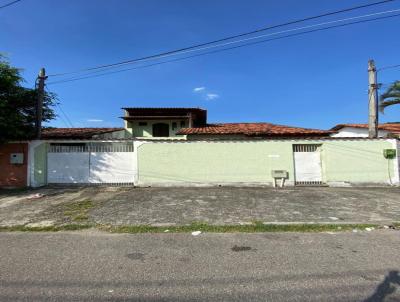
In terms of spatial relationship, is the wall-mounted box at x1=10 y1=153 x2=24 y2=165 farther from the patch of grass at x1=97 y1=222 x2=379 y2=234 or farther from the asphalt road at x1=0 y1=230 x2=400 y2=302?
the patch of grass at x1=97 y1=222 x2=379 y2=234

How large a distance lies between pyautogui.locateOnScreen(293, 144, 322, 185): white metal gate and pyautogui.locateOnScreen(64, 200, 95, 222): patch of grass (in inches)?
367

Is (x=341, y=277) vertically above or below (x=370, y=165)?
below

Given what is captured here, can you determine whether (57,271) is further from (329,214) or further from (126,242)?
(329,214)

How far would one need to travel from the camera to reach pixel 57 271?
A: 156 inches

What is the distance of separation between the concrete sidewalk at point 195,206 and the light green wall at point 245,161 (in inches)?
56.0

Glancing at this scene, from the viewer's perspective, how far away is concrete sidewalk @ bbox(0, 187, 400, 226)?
714 cm

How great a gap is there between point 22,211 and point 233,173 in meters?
8.42

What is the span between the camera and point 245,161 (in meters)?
13.1

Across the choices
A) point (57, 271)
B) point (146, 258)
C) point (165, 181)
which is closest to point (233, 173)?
point (165, 181)

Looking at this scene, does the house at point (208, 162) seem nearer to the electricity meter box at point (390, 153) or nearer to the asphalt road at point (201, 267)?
the electricity meter box at point (390, 153)

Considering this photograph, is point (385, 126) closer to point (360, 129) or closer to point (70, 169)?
point (360, 129)

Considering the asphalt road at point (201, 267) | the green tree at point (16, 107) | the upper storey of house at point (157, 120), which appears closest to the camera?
the asphalt road at point (201, 267)

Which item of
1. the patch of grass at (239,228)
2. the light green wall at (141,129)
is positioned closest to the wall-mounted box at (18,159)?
the patch of grass at (239,228)

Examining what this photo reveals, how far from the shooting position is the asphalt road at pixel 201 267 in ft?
10.9
